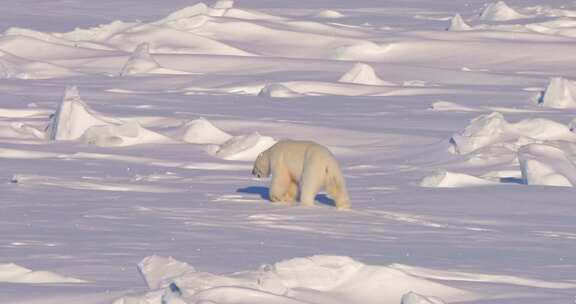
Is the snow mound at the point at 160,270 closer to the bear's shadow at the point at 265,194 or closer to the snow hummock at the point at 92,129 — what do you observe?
the bear's shadow at the point at 265,194

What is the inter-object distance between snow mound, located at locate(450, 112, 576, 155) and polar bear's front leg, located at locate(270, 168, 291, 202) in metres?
2.78

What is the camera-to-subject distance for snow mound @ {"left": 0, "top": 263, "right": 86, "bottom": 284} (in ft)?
17.4

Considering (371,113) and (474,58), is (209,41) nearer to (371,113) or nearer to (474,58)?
(474,58)

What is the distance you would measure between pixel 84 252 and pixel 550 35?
1489 cm

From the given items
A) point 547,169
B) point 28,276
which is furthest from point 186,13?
point 28,276

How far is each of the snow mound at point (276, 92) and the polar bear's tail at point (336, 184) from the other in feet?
21.5

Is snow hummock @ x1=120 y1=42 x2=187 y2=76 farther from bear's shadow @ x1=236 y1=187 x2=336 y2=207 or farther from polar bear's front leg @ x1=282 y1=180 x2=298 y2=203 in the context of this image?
polar bear's front leg @ x1=282 y1=180 x2=298 y2=203

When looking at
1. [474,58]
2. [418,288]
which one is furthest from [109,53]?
[418,288]

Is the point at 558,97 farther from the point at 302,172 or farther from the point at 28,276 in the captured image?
the point at 28,276

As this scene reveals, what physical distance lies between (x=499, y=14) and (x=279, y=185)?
52.6 feet

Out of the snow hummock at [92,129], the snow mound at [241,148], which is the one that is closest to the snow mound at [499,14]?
the snow hummock at [92,129]

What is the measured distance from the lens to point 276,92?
14.4 metres

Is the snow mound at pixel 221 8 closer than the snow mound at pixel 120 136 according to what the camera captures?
No

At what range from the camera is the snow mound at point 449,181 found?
8883 mm
